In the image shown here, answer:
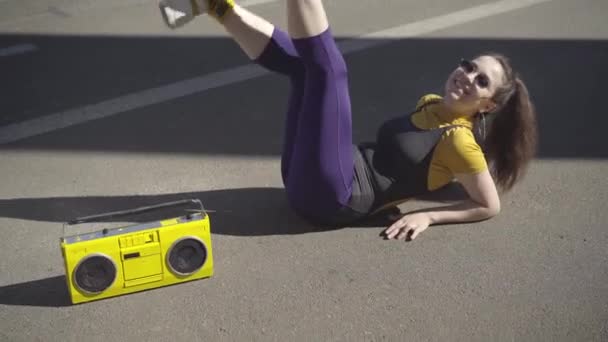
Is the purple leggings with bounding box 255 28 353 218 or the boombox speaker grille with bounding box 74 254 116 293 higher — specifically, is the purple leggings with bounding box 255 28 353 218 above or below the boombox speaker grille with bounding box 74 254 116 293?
above

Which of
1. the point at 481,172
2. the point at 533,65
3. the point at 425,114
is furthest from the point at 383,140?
the point at 533,65

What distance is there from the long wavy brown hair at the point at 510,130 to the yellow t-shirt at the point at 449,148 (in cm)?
14

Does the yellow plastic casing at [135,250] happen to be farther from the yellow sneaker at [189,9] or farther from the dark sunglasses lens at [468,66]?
the dark sunglasses lens at [468,66]

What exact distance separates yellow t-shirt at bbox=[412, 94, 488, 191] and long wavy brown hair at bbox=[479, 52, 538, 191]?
137mm

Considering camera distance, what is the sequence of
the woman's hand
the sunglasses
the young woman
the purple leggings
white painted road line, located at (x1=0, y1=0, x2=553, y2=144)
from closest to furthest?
the purple leggings → the young woman → the sunglasses → the woman's hand → white painted road line, located at (x1=0, y1=0, x2=553, y2=144)

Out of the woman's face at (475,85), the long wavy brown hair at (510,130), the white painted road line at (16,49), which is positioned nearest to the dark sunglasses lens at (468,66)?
the woman's face at (475,85)

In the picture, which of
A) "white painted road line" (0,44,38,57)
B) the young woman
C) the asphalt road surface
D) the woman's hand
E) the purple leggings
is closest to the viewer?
the asphalt road surface

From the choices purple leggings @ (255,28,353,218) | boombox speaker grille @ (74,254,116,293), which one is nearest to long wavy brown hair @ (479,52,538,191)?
purple leggings @ (255,28,353,218)

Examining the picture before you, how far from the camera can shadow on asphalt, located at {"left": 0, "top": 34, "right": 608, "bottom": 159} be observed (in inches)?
170

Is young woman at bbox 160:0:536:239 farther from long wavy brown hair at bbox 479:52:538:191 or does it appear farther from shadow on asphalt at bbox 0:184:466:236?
shadow on asphalt at bbox 0:184:466:236

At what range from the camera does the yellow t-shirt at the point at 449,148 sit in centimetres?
320

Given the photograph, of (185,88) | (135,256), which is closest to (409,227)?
(135,256)

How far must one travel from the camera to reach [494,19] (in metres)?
6.17

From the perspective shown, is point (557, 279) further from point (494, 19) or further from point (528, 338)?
point (494, 19)
